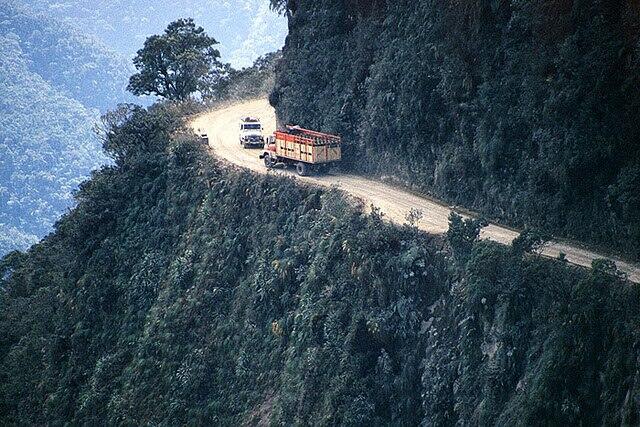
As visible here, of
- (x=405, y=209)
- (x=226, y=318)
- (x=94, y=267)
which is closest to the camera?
(x=405, y=209)

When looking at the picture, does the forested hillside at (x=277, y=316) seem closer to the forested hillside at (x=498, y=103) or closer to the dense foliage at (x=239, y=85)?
the forested hillside at (x=498, y=103)

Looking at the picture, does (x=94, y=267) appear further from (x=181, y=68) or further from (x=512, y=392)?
(x=512, y=392)

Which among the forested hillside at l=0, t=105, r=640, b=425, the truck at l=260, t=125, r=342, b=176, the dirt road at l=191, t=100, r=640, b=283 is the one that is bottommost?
the forested hillside at l=0, t=105, r=640, b=425

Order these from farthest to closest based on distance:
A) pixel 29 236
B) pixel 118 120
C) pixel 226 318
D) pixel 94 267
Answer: pixel 29 236, pixel 118 120, pixel 94 267, pixel 226 318

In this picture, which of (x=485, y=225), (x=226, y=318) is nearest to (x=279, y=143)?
(x=226, y=318)

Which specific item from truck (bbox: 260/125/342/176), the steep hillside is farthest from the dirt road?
the steep hillside

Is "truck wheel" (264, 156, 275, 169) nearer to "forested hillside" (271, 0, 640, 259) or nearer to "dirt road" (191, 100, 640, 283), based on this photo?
→ "dirt road" (191, 100, 640, 283)

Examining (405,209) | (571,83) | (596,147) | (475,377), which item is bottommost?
(475,377)

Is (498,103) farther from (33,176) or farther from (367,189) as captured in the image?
(33,176)
